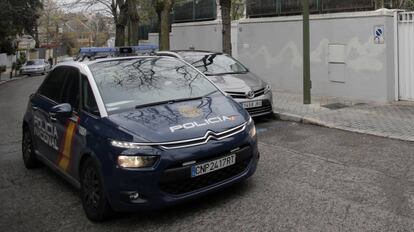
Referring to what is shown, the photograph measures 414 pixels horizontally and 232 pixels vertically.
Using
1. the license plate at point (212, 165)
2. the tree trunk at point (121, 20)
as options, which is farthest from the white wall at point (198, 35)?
the license plate at point (212, 165)

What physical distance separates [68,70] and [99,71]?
650 mm

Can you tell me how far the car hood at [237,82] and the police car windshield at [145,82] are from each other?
10.8 feet

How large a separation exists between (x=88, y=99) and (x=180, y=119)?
1137 mm

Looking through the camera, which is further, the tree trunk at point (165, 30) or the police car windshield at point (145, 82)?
the tree trunk at point (165, 30)

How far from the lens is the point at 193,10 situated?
66.7ft

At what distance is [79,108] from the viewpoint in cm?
521

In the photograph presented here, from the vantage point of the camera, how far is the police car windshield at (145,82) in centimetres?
514

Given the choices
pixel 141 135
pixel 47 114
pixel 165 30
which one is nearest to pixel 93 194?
pixel 141 135

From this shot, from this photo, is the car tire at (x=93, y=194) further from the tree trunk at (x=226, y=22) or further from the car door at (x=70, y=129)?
the tree trunk at (x=226, y=22)

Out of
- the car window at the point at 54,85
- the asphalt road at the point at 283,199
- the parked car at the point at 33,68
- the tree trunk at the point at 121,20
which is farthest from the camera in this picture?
the parked car at the point at 33,68

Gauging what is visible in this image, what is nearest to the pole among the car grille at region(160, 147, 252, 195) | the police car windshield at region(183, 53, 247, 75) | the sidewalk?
the sidewalk

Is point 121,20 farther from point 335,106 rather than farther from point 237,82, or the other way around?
point 237,82

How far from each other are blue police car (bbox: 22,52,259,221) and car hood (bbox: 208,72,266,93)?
10.9 feet

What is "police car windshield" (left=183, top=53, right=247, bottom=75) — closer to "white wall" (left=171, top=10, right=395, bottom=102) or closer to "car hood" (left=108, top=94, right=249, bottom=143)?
"white wall" (left=171, top=10, right=395, bottom=102)
